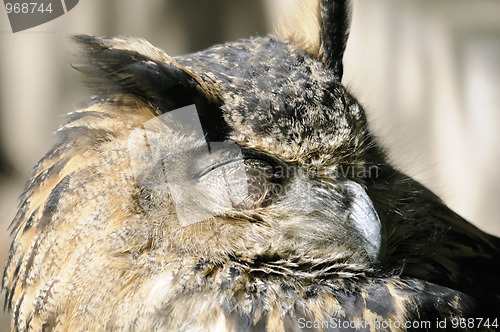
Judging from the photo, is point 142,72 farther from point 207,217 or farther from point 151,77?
point 207,217

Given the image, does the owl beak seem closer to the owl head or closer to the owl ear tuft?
the owl head

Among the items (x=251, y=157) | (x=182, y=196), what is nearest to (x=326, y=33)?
(x=251, y=157)

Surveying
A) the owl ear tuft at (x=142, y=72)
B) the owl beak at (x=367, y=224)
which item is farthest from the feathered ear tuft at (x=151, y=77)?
the owl beak at (x=367, y=224)

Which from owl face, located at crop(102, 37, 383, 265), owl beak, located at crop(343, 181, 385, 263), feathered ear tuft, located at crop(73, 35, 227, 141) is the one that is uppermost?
feathered ear tuft, located at crop(73, 35, 227, 141)

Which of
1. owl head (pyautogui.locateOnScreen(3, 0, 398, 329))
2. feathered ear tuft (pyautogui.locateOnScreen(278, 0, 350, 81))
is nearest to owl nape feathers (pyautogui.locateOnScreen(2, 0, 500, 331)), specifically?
owl head (pyautogui.locateOnScreen(3, 0, 398, 329))

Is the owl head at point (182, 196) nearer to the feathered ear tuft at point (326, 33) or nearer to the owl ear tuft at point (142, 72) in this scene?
the owl ear tuft at point (142, 72)

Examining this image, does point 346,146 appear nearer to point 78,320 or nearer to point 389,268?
point 389,268
